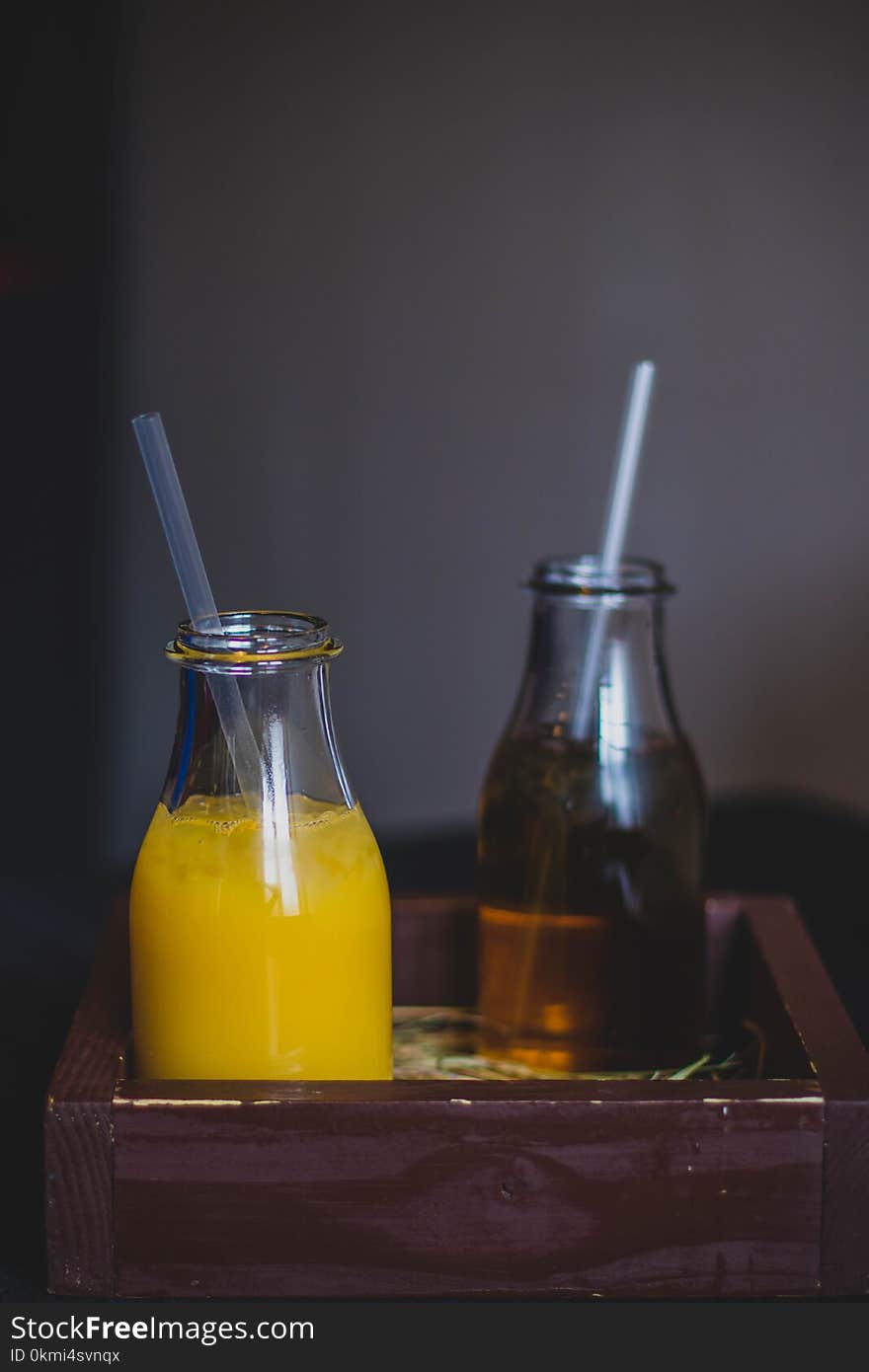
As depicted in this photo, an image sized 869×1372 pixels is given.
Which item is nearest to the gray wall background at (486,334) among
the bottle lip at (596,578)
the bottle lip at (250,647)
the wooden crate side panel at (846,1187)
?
the bottle lip at (596,578)

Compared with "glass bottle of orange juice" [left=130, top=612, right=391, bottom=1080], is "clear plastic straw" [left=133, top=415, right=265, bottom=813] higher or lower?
higher

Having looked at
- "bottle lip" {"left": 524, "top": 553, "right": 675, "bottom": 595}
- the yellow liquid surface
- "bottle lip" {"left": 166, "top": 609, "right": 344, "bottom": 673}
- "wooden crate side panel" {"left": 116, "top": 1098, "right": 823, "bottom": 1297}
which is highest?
"bottle lip" {"left": 524, "top": 553, "right": 675, "bottom": 595}

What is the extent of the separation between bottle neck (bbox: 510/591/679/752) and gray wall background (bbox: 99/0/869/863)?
117 centimetres

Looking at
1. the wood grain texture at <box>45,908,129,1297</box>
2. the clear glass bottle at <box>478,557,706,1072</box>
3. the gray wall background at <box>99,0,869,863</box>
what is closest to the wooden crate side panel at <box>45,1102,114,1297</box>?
the wood grain texture at <box>45,908,129,1297</box>

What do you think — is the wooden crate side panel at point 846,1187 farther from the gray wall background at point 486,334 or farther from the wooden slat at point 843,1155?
the gray wall background at point 486,334

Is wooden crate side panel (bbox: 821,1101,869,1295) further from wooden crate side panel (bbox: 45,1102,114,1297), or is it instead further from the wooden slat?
wooden crate side panel (bbox: 45,1102,114,1297)

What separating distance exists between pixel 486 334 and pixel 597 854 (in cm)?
128

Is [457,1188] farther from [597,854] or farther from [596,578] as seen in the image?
[596,578]

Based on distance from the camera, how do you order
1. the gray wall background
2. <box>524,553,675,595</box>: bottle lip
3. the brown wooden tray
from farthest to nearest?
the gray wall background < <box>524,553,675,595</box>: bottle lip < the brown wooden tray

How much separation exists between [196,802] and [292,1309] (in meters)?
0.20

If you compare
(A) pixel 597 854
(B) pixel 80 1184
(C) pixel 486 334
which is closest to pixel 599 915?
(A) pixel 597 854

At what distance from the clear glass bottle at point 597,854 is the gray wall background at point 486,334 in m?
1.17

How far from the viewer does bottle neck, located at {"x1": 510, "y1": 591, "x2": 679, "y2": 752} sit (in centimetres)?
81

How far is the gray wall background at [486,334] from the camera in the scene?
1908mm
